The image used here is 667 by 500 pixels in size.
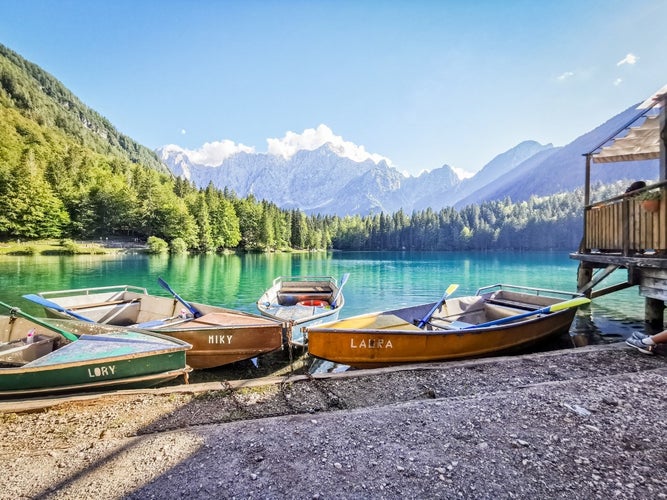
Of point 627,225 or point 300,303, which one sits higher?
point 627,225

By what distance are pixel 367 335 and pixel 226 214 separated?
93079 millimetres

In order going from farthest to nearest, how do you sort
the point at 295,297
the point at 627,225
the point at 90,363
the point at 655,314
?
the point at 295,297, the point at 655,314, the point at 627,225, the point at 90,363

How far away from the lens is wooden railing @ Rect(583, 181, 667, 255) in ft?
29.5

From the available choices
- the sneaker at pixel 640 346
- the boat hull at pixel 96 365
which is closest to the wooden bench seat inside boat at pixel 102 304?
the boat hull at pixel 96 365

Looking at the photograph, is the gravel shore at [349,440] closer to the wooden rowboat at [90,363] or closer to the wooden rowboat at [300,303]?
the wooden rowboat at [90,363]

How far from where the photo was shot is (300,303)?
13.4 m

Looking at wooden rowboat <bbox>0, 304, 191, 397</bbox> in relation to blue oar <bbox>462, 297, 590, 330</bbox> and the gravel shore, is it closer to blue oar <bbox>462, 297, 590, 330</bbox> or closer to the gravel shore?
the gravel shore

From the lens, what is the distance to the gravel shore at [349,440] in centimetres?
333

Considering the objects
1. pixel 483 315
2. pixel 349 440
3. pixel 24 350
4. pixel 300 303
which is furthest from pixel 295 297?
pixel 349 440

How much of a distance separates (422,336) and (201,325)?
531cm

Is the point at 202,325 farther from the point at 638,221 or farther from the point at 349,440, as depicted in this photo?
the point at 638,221

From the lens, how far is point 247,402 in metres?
5.57

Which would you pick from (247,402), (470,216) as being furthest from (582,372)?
(470,216)

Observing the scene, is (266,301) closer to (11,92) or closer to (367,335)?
(367,335)
